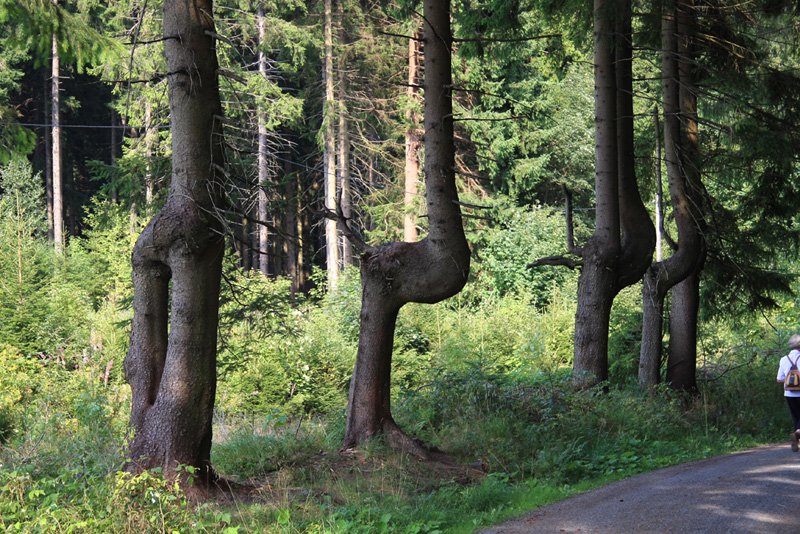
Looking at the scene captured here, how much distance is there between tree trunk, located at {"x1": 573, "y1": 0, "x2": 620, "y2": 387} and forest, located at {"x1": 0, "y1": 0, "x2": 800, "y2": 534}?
38 mm

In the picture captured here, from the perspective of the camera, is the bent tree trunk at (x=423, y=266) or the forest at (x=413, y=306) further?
the bent tree trunk at (x=423, y=266)

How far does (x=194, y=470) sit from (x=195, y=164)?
2.99m

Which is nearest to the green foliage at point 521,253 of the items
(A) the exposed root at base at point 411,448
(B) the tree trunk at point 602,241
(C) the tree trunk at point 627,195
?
(C) the tree trunk at point 627,195

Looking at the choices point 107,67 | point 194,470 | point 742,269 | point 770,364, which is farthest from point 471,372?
point 107,67

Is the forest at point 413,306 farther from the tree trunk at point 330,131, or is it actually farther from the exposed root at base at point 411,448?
the tree trunk at point 330,131

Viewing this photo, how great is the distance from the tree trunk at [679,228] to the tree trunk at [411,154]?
1221 cm

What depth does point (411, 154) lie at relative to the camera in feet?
97.6

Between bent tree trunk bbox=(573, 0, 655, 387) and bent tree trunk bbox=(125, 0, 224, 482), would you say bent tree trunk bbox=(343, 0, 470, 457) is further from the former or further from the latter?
bent tree trunk bbox=(573, 0, 655, 387)

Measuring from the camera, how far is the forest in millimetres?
8992

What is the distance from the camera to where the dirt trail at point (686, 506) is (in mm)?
7750

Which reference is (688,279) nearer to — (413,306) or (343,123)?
(413,306)

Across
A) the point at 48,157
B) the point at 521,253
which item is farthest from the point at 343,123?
the point at 48,157

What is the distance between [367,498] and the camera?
8.79 m

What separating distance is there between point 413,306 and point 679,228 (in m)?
10.9
